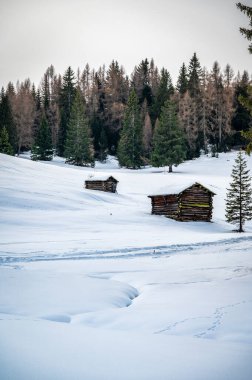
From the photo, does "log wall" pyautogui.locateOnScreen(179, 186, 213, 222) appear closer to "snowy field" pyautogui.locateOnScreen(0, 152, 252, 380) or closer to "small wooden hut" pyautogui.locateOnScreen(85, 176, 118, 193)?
"snowy field" pyautogui.locateOnScreen(0, 152, 252, 380)

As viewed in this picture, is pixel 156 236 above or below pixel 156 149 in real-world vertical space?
below

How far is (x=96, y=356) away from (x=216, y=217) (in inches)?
1189

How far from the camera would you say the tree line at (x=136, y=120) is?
62.2 meters

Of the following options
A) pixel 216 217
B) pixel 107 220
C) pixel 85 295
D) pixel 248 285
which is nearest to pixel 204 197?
pixel 216 217

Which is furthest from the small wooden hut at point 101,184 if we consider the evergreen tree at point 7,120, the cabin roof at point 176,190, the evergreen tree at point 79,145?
the evergreen tree at point 7,120

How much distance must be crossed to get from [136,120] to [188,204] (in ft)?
134

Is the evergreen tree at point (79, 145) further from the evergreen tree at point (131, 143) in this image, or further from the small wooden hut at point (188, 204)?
the small wooden hut at point (188, 204)

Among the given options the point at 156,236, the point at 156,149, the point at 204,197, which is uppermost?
the point at 156,149

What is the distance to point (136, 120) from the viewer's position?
67.9 m

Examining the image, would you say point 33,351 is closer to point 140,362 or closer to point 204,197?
point 140,362

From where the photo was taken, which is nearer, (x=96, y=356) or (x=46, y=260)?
(x=96, y=356)

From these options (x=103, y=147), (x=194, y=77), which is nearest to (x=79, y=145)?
(x=103, y=147)

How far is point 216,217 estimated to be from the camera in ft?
109

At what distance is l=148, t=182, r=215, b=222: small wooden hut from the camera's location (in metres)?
29.8
